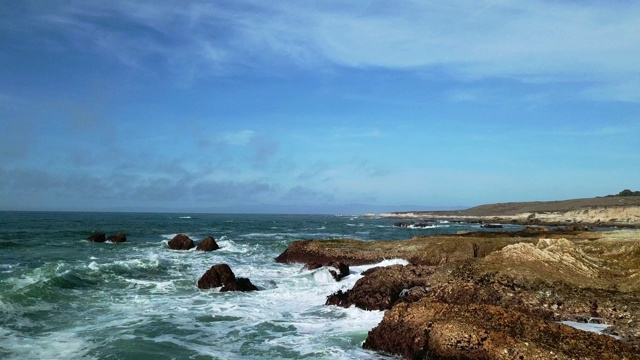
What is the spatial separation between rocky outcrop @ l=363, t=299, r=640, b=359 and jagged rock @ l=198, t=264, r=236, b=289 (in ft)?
A: 34.0

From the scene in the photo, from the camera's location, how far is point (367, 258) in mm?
27812

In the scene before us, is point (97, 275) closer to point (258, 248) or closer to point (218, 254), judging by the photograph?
point (218, 254)

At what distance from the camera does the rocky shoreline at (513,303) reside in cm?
872

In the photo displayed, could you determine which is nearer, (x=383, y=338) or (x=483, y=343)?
(x=483, y=343)

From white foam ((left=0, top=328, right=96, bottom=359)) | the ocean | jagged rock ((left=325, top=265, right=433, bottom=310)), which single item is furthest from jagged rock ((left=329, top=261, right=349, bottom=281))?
white foam ((left=0, top=328, right=96, bottom=359))

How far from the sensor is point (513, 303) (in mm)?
12938

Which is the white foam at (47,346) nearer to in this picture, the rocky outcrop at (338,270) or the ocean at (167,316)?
the ocean at (167,316)

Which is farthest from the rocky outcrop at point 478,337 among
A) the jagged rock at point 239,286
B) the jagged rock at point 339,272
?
the jagged rock at point 339,272

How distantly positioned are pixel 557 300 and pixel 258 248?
31.3m

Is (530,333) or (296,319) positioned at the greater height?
(530,333)

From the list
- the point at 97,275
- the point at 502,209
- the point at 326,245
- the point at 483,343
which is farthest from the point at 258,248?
the point at 502,209

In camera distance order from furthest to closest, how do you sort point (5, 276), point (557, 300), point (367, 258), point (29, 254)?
point (29, 254) → point (367, 258) → point (5, 276) → point (557, 300)

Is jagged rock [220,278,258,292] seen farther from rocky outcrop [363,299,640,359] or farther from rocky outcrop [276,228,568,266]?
rocky outcrop [363,299,640,359]

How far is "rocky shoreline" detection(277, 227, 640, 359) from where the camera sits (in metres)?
8.72
